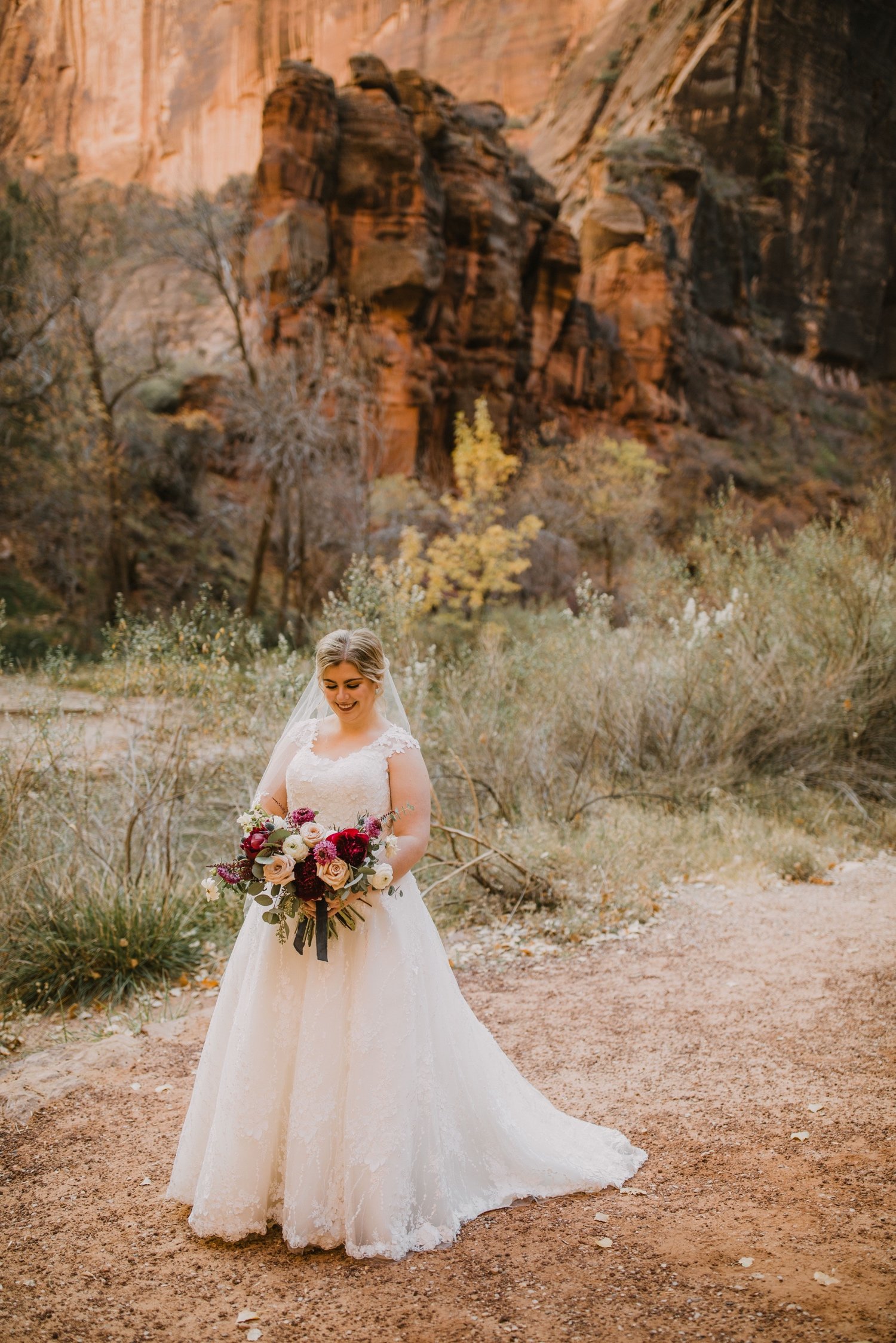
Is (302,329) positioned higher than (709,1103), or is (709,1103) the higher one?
(302,329)

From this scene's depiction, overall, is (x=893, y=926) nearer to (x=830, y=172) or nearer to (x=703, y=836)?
(x=703, y=836)

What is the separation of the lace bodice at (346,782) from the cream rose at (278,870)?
301mm

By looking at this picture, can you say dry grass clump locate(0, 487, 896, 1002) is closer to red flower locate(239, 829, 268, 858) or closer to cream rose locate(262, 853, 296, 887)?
red flower locate(239, 829, 268, 858)

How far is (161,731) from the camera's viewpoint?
646 cm

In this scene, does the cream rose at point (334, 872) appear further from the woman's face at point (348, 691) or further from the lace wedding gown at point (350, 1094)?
the woman's face at point (348, 691)

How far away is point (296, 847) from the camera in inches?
108

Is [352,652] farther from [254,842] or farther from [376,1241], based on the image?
[376,1241]

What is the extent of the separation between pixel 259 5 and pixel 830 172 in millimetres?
33084

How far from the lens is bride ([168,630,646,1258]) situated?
2836 millimetres

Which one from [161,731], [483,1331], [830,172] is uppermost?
[830,172]

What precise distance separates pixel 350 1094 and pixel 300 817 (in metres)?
0.87

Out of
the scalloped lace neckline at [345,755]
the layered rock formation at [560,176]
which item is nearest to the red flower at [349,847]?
the scalloped lace neckline at [345,755]

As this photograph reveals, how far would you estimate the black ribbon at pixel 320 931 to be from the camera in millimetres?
2807

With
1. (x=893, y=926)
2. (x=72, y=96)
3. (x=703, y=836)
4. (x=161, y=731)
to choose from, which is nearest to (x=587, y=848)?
(x=703, y=836)
